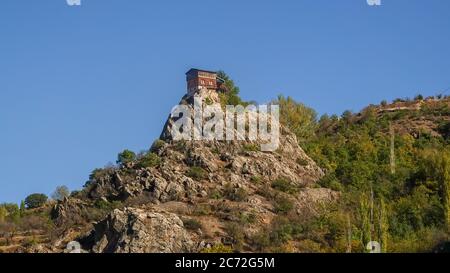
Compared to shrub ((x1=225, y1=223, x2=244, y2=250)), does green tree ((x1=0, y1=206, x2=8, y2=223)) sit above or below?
above

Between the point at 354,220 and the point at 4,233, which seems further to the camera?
the point at 4,233

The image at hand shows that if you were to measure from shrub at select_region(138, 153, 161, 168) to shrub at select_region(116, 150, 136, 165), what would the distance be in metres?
3.73

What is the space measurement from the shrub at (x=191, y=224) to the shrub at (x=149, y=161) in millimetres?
9198

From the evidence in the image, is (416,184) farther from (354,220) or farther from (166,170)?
(166,170)

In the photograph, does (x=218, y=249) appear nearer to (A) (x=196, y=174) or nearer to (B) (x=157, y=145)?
(A) (x=196, y=174)

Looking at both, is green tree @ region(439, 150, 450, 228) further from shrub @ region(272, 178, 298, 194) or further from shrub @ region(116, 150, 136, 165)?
shrub @ region(116, 150, 136, 165)

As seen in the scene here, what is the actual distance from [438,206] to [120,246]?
21858mm

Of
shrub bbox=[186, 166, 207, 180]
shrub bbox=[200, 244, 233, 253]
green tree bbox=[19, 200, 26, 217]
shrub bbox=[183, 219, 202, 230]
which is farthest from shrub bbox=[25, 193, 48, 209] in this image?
shrub bbox=[200, 244, 233, 253]

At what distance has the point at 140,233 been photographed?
170 feet

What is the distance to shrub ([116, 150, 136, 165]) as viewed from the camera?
6876 cm

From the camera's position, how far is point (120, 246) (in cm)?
5134
